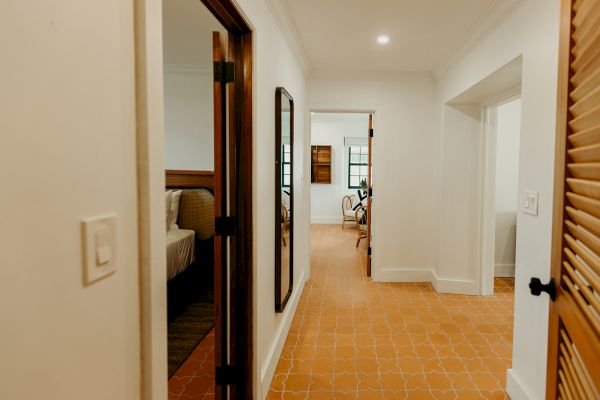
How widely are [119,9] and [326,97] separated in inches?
144

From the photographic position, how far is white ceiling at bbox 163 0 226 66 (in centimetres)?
270

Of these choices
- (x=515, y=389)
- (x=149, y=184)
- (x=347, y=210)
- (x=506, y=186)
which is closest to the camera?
(x=149, y=184)

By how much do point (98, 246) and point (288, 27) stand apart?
8.25 ft

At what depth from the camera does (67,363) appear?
2.13 ft

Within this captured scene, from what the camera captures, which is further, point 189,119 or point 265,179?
point 189,119

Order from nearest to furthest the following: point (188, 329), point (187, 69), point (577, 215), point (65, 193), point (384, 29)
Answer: point (65, 193), point (577, 215), point (384, 29), point (188, 329), point (187, 69)

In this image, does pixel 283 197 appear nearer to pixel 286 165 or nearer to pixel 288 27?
pixel 286 165

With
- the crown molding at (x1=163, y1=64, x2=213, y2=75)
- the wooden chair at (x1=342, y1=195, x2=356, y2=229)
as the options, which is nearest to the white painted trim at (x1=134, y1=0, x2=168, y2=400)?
the crown molding at (x1=163, y1=64, x2=213, y2=75)

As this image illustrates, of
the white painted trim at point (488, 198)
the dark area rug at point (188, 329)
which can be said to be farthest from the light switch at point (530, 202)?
the dark area rug at point (188, 329)

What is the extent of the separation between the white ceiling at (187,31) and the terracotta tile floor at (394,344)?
248 cm

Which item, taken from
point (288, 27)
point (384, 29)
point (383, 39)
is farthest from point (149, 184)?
point (383, 39)

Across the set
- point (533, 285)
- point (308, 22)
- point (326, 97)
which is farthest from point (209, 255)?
point (533, 285)

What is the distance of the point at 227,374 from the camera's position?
1967 mm

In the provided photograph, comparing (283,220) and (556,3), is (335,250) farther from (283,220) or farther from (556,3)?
(556,3)
